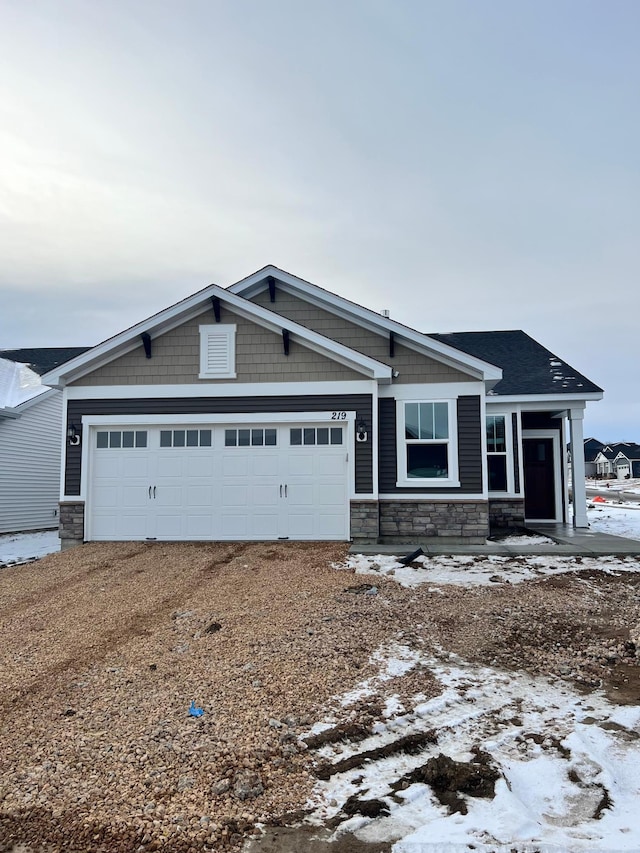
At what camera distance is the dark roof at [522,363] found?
11875 mm

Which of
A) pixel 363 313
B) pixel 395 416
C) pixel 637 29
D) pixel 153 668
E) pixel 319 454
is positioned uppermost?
pixel 637 29

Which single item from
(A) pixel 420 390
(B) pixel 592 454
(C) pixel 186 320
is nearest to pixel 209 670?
(A) pixel 420 390

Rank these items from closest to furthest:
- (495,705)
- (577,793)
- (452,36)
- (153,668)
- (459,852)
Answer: (459,852) → (577,793) → (495,705) → (153,668) → (452,36)

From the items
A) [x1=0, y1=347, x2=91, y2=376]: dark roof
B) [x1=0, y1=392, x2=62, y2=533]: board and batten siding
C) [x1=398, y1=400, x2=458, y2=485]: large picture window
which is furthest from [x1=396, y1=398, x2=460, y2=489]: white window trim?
[x1=0, y1=347, x2=91, y2=376]: dark roof

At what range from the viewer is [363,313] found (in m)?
10.8

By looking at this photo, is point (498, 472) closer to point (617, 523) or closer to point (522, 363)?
point (522, 363)

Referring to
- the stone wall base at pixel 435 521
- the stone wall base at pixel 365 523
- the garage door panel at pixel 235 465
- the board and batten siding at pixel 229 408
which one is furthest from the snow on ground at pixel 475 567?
the garage door panel at pixel 235 465

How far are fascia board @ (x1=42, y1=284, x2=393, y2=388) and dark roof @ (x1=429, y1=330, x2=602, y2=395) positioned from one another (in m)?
2.94

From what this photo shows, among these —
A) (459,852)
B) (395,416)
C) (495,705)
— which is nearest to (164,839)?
(459,852)

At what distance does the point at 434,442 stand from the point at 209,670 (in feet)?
23.1

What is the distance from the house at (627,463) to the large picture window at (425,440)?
222 ft

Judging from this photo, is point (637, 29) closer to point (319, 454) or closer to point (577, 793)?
point (319, 454)

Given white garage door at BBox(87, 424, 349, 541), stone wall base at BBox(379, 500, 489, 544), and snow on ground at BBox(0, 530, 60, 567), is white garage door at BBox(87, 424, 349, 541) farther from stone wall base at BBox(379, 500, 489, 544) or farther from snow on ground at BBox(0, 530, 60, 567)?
snow on ground at BBox(0, 530, 60, 567)

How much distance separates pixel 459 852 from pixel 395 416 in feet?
27.9
